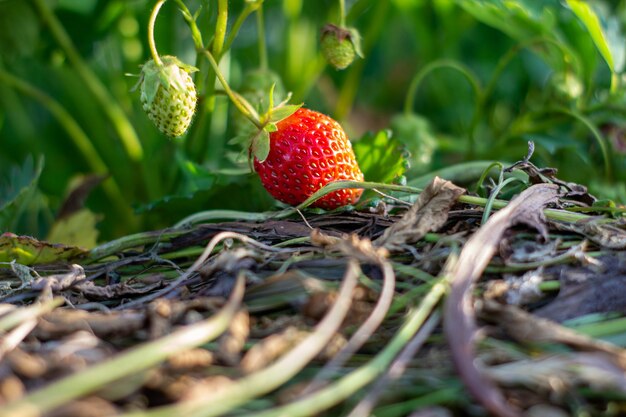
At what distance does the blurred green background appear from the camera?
3.17 feet

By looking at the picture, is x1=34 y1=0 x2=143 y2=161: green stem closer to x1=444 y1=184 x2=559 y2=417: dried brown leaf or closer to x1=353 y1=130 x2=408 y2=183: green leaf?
x1=353 y1=130 x2=408 y2=183: green leaf

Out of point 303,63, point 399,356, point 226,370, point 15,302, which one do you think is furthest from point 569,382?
point 303,63

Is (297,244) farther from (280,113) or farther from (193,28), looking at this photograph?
(193,28)

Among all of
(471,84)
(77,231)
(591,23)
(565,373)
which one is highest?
(591,23)

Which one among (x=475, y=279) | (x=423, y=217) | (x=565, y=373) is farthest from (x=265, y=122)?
(x=565, y=373)

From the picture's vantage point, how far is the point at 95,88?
1104mm

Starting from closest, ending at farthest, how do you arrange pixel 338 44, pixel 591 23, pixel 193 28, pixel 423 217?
pixel 423 217 < pixel 193 28 < pixel 338 44 < pixel 591 23

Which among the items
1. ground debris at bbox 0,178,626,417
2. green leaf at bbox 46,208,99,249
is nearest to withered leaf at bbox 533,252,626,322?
ground debris at bbox 0,178,626,417

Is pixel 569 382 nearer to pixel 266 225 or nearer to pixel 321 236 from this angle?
pixel 321 236

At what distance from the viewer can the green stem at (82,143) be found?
111cm

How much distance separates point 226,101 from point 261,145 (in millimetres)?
259

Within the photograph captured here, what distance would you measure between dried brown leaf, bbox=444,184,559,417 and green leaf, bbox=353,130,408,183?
0.22 m

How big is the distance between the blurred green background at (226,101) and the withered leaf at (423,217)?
0.27 metres

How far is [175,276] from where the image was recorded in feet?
2.26
